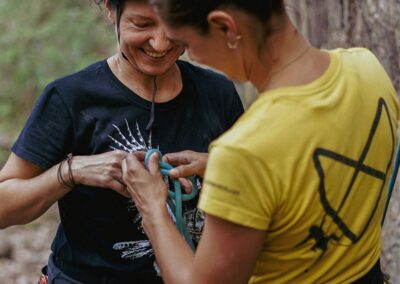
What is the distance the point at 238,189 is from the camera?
1.56 meters

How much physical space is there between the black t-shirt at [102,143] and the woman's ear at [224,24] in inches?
29.3

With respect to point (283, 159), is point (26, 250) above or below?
below

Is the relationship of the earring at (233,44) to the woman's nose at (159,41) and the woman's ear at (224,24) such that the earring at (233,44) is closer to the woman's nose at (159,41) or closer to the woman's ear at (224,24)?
the woman's ear at (224,24)

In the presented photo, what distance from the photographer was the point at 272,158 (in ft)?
5.07

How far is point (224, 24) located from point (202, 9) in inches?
2.1

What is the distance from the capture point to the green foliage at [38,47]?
6.35 meters

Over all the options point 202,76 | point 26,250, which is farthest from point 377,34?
point 26,250

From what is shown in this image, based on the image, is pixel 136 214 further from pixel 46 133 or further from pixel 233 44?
pixel 233 44

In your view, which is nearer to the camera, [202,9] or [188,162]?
[202,9]

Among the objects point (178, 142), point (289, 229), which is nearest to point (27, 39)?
point (178, 142)

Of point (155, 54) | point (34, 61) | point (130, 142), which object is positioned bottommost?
point (34, 61)

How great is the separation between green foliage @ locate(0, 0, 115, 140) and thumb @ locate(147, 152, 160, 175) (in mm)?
4356

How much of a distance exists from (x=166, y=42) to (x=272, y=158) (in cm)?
82

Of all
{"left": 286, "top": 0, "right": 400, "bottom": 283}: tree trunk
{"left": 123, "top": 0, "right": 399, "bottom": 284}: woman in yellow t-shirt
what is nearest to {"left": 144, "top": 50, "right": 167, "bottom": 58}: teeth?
{"left": 123, "top": 0, "right": 399, "bottom": 284}: woman in yellow t-shirt
